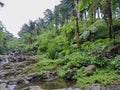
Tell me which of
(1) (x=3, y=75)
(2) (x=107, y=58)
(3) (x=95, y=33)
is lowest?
(1) (x=3, y=75)

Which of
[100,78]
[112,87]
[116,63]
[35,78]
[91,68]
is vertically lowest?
[35,78]

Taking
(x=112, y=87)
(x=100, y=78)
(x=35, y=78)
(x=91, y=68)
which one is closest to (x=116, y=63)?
(x=91, y=68)

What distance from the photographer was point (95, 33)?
68.3 ft

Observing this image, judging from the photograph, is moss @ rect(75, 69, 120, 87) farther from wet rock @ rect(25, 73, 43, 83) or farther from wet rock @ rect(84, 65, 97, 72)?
wet rock @ rect(25, 73, 43, 83)

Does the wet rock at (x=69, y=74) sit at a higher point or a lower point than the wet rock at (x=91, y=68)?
lower

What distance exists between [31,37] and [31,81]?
44776 millimetres

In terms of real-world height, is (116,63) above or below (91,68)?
above

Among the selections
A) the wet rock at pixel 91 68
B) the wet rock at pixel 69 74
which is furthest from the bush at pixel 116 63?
the wet rock at pixel 69 74

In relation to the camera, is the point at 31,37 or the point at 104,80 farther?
the point at 31,37

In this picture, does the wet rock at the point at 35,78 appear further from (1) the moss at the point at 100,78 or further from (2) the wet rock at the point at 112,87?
(2) the wet rock at the point at 112,87

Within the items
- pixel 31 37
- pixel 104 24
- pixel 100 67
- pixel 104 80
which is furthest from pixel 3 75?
pixel 31 37

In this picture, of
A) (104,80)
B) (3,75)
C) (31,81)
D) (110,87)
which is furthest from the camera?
(3,75)

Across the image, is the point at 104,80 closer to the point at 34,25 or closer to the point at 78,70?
the point at 78,70

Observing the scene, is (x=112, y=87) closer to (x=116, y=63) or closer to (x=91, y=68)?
(x=116, y=63)
